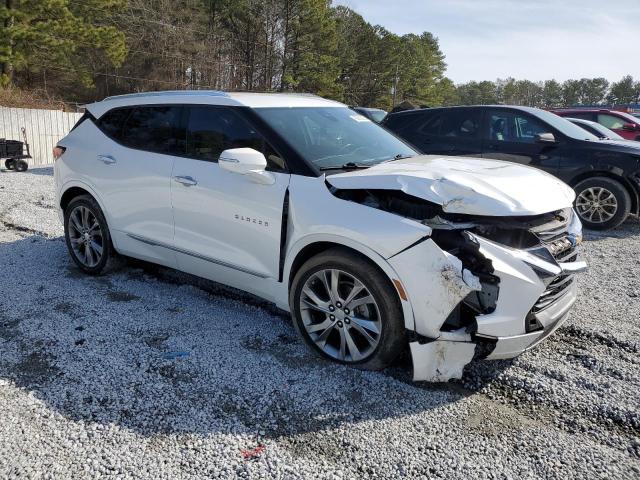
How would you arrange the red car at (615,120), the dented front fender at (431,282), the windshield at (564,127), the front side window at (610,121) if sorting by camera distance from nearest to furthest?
the dented front fender at (431,282)
the windshield at (564,127)
the red car at (615,120)
the front side window at (610,121)

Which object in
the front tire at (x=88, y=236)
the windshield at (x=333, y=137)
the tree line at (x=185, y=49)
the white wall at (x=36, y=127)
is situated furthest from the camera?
the tree line at (x=185, y=49)

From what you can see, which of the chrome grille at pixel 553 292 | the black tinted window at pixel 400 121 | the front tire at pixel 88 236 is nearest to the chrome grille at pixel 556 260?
the chrome grille at pixel 553 292

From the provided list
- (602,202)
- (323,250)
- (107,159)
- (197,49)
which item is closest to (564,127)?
(602,202)

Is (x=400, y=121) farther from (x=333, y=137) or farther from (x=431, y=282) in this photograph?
(x=431, y=282)

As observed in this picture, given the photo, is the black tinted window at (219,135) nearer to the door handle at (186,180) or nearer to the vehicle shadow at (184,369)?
the door handle at (186,180)

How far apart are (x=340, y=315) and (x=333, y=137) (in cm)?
147

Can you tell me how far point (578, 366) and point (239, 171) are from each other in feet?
8.46

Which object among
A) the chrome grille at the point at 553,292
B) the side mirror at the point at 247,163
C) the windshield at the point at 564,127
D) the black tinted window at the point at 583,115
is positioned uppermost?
the black tinted window at the point at 583,115

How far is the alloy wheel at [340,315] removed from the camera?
309 centimetres

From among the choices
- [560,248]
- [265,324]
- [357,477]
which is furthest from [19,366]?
[560,248]

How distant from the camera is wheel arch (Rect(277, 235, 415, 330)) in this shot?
2.90m

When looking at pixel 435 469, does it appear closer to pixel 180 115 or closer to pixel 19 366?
pixel 19 366

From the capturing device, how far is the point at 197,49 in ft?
123

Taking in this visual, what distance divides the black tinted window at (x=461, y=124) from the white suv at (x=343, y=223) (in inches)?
165
